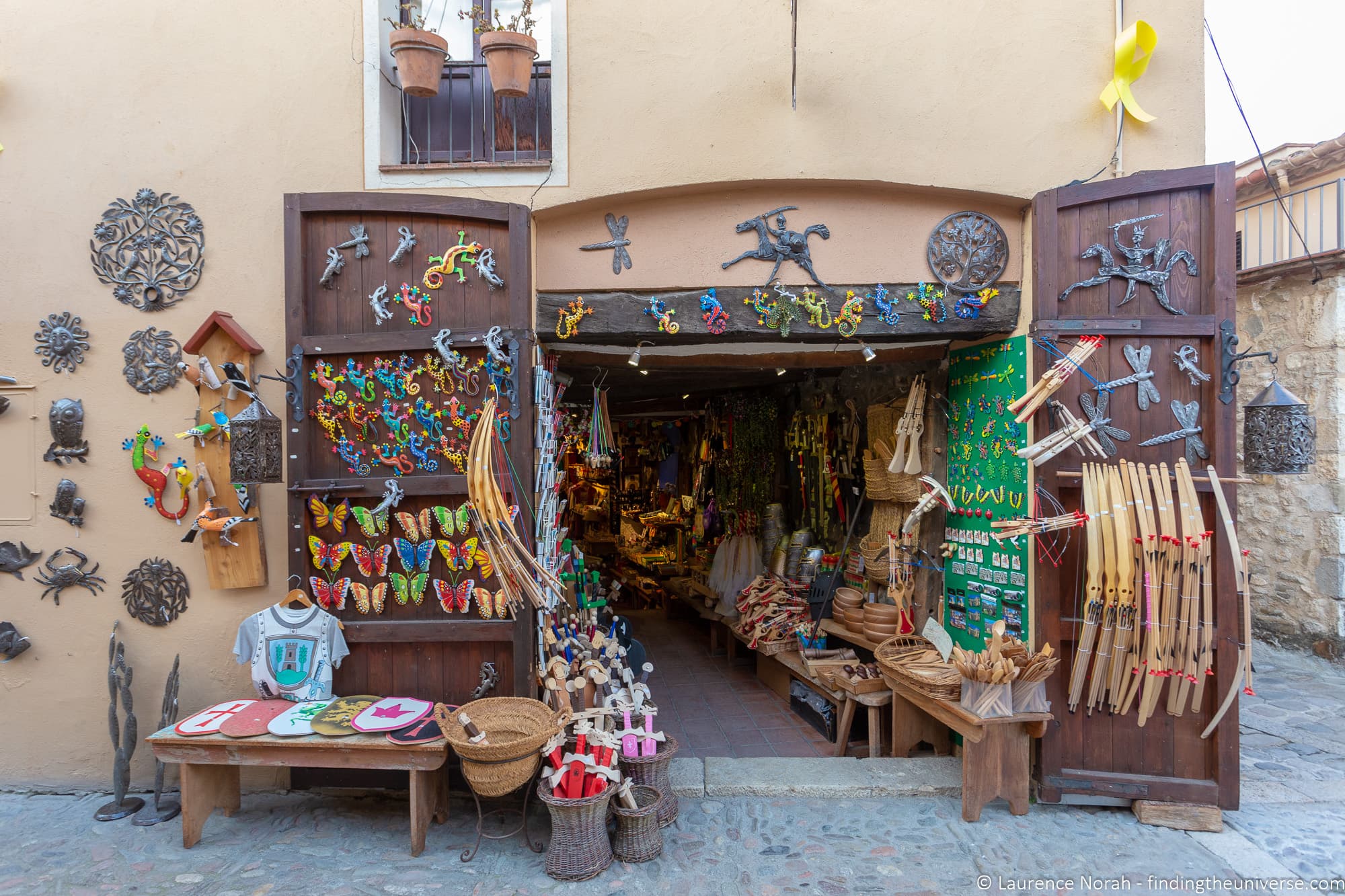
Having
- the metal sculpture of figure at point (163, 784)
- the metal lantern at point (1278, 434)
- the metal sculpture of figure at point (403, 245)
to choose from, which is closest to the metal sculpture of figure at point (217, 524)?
the metal sculpture of figure at point (163, 784)

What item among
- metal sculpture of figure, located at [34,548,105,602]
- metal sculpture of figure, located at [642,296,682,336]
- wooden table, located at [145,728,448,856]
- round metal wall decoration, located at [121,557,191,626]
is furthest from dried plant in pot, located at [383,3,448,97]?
wooden table, located at [145,728,448,856]

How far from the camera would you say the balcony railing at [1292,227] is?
7.27m

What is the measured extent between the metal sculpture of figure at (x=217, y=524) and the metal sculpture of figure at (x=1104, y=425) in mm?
4793

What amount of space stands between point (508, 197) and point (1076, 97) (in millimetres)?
3308

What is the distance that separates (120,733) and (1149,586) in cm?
590

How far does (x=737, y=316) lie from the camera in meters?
4.38

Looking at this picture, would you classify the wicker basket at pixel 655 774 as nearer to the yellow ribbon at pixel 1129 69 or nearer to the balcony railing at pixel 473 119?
the balcony railing at pixel 473 119

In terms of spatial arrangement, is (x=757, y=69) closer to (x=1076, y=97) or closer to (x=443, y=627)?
(x=1076, y=97)

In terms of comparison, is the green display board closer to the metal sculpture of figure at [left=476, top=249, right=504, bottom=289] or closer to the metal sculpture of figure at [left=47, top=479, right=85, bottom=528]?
the metal sculpture of figure at [left=476, top=249, right=504, bottom=289]

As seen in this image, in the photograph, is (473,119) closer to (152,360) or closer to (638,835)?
(152,360)

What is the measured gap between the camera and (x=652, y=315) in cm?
439

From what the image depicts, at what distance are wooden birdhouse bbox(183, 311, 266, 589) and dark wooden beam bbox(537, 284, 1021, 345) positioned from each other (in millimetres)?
1799

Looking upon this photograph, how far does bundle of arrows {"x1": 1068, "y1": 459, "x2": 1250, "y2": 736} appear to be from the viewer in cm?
392

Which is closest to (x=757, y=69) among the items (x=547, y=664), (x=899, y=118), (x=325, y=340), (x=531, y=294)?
(x=899, y=118)
